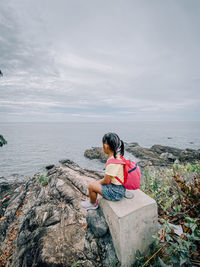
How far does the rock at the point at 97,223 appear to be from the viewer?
9.84 ft

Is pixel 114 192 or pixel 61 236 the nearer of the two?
pixel 114 192

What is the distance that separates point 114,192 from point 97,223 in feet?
2.88

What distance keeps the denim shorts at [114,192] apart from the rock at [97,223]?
58 cm

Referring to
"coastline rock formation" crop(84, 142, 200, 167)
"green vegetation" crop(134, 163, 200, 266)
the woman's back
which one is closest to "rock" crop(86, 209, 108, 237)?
"green vegetation" crop(134, 163, 200, 266)

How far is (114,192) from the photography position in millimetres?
2965

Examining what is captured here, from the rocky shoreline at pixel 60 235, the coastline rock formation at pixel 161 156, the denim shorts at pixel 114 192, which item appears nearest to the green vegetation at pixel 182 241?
the rocky shoreline at pixel 60 235

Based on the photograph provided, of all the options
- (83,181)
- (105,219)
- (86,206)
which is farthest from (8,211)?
(105,219)

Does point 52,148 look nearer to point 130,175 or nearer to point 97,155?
point 97,155

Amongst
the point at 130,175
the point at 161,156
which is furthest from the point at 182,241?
the point at 161,156

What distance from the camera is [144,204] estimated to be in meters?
2.67

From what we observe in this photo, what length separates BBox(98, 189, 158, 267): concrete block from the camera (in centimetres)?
245

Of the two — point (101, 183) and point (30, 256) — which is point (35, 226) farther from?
point (101, 183)

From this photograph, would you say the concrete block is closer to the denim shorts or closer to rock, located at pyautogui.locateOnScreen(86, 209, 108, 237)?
the denim shorts

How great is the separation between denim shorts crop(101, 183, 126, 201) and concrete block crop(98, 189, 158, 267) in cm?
12
